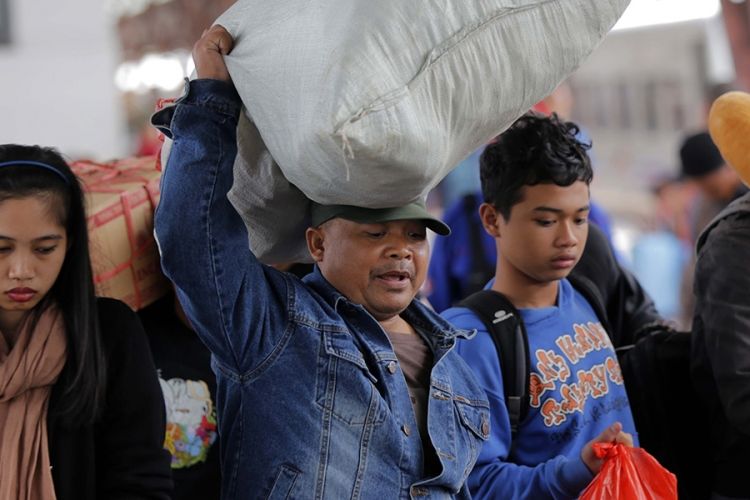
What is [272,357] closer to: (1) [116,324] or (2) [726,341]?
(1) [116,324]

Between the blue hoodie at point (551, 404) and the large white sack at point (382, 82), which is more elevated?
the large white sack at point (382, 82)

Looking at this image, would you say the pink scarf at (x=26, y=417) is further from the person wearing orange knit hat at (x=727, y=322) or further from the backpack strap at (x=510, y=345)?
the person wearing orange knit hat at (x=727, y=322)

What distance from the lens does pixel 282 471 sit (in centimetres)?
185

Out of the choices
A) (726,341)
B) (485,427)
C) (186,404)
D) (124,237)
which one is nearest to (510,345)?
(485,427)

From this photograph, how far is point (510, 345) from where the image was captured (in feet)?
7.67

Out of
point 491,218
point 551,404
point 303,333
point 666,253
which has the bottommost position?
point 666,253

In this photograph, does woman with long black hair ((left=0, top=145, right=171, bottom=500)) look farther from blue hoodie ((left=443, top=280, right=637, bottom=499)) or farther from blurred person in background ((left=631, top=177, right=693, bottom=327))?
blurred person in background ((left=631, top=177, right=693, bottom=327))

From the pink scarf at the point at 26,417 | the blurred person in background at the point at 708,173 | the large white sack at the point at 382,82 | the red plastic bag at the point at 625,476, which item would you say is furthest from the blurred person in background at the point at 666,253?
the pink scarf at the point at 26,417

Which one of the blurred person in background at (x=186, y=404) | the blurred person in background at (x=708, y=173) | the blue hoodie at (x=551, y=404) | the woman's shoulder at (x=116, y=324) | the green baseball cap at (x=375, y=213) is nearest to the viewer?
the green baseball cap at (x=375, y=213)

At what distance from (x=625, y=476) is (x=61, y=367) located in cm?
106

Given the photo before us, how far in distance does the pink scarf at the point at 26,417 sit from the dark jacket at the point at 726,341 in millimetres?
1381

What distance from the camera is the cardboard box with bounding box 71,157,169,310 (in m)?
2.43

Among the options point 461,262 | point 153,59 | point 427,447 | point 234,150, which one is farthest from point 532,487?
point 153,59

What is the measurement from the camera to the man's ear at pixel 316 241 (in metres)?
2.02
